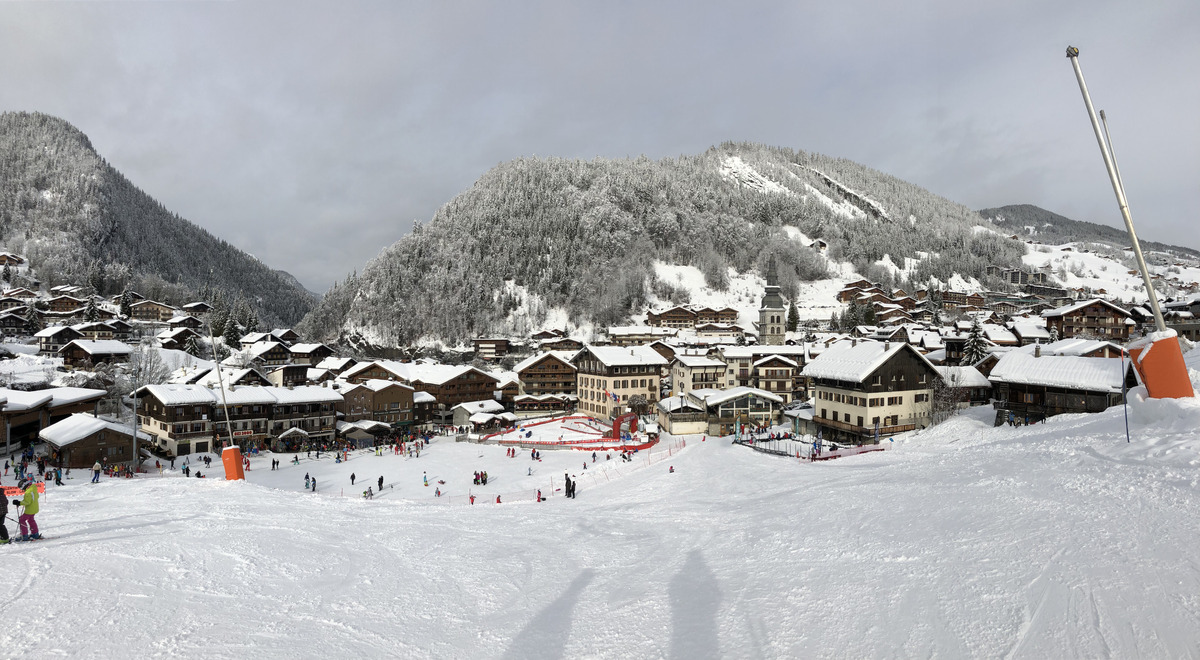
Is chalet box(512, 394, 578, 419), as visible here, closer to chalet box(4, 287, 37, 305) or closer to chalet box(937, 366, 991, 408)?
chalet box(937, 366, 991, 408)

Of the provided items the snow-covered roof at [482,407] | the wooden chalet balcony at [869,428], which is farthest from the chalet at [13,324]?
the wooden chalet balcony at [869,428]

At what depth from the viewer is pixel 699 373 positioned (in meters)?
56.3

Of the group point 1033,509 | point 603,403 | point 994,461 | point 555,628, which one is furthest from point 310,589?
point 603,403

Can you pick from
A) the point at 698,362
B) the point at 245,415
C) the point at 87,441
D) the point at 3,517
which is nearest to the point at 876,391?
the point at 698,362

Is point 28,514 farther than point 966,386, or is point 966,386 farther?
point 966,386

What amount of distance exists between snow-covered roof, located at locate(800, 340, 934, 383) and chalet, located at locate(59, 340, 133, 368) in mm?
74361

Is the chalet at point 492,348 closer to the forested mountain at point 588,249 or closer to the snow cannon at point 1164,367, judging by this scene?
the forested mountain at point 588,249

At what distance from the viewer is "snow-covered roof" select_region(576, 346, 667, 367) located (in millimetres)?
57312

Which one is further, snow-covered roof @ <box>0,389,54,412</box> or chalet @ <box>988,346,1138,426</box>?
snow-covered roof @ <box>0,389,54,412</box>

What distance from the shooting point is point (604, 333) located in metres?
104

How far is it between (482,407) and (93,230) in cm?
14919

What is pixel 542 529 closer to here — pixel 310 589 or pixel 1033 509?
pixel 310 589

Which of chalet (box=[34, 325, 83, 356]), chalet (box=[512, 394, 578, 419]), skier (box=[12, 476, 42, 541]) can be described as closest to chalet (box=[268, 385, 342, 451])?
chalet (box=[512, 394, 578, 419])

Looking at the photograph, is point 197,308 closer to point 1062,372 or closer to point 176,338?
point 176,338
